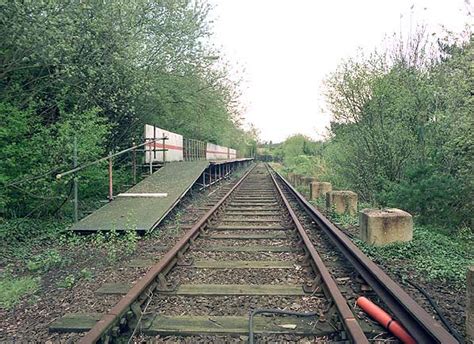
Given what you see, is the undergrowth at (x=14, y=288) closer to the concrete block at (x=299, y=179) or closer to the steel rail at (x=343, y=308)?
the steel rail at (x=343, y=308)

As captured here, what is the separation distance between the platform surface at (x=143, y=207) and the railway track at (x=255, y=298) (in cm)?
119

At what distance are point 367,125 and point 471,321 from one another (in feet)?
27.6

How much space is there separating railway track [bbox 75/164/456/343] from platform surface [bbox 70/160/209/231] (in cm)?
119

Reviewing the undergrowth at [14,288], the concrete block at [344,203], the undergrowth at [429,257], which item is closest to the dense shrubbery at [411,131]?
the concrete block at [344,203]

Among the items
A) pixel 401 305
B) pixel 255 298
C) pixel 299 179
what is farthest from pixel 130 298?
pixel 299 179

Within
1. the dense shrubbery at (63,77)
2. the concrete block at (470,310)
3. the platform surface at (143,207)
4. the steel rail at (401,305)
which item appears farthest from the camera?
the platform surface at (143,207)

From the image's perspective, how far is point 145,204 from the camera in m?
6.95

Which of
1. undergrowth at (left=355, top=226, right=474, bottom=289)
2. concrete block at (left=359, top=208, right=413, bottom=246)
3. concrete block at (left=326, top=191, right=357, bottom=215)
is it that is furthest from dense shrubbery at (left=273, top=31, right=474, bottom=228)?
concrete block at (left=359, top=208, right=413, bottom=246)

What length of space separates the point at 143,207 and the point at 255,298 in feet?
13.0

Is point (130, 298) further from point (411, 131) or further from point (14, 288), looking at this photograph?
point (411, 131)

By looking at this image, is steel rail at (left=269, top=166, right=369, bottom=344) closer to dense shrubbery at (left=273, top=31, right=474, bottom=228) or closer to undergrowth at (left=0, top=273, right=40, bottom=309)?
undergrowth at (left=0, top=273, right=40, bottom=309)

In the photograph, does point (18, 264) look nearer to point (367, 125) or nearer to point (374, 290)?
point (374, 290)

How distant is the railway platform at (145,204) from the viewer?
5.83 m

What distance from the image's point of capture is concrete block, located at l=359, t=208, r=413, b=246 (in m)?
5.11
